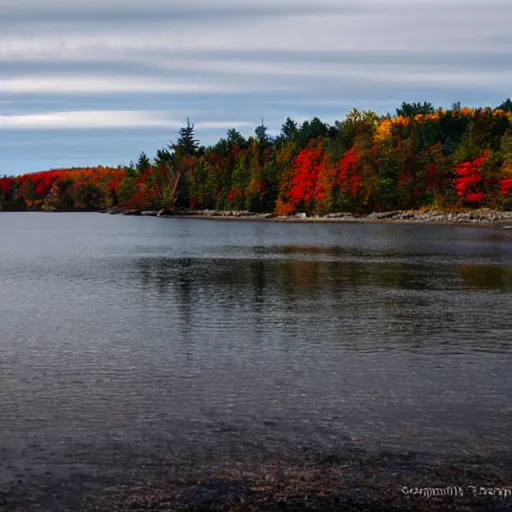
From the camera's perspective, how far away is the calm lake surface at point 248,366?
14.5 metres

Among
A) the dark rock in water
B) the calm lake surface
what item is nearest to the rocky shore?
the calm lake surface

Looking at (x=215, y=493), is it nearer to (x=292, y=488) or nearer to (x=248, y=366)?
(x=292, y=488)

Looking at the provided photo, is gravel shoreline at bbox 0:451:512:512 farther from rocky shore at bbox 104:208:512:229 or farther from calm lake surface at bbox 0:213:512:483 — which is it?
rocky shore at bbox 104:208:512:229

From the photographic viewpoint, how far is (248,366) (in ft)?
68.0

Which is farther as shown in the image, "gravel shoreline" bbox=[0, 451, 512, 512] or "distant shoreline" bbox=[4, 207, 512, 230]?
"distant shoreline" bbox=[4, 207, 512, 230]

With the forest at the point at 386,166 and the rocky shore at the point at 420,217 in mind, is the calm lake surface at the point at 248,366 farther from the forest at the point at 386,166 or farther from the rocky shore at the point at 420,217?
the forest at the point at 386,166

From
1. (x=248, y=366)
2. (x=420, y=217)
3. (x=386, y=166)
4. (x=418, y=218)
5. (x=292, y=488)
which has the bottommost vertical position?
(x=292, y=488)

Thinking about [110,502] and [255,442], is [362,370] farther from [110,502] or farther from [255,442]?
[110,502]

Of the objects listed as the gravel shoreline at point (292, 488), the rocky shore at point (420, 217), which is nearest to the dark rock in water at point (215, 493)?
the gravel shoreline at point (292, 488)

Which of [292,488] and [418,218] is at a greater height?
[418,218]

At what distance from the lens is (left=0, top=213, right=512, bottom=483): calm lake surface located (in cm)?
1451

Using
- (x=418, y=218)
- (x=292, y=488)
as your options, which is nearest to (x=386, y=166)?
(x=418, y=218)

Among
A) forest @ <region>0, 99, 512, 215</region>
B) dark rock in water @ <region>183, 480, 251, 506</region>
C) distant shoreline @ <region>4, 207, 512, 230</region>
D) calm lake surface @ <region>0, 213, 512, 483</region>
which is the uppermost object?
forest @ <region>0, 99, 512, 215</region>

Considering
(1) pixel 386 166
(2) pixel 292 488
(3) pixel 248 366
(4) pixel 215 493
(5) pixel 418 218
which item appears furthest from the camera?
(1) pixel 386 166
